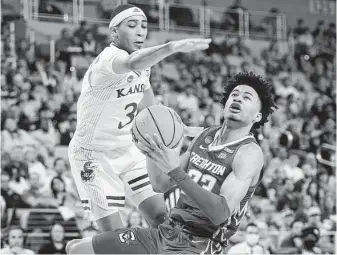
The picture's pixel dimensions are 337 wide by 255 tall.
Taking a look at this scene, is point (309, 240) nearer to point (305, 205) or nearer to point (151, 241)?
point (305, 205)

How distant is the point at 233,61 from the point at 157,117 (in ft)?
50.3

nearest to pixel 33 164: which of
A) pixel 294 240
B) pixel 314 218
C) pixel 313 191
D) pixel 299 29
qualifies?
pixel 294 240

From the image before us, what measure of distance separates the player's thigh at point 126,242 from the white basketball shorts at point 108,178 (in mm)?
680

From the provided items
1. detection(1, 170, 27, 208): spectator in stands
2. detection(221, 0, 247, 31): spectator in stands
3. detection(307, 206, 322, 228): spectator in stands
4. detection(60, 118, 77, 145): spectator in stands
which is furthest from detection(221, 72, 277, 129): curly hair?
detection(221, 0, 247, 31): spectator in stands

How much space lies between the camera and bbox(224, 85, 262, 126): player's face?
507 centimetres

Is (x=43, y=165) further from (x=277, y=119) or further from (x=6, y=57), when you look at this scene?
(x=277, y=119)

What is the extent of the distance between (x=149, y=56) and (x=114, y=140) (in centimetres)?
116

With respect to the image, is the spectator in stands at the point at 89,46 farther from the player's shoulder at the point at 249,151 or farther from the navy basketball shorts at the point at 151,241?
the player's shoulder at the point at 249,151

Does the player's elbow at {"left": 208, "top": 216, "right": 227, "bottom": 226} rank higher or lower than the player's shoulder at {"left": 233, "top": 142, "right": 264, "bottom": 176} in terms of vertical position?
lower

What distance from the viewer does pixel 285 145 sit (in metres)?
15.9

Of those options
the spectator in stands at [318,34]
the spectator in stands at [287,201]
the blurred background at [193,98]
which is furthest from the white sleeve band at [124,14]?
the spectator in stands at [318,34]

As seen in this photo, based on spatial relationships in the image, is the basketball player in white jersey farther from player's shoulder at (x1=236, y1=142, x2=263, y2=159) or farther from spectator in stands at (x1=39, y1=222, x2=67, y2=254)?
spectator in stands at (x1=39, y1=222, x2=67, y2=254)

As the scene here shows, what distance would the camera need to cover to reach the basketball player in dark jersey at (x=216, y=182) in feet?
15.9

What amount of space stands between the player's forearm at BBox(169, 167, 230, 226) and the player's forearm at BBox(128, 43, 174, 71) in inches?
33.6
